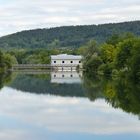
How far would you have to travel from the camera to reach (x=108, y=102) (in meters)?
29.8

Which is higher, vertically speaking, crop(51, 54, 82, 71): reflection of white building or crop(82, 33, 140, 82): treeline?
crop(82, 33, 140, 82): treeline

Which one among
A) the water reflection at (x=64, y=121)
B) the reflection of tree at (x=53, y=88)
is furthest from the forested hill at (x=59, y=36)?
the water reflection at (x=64, y=121)

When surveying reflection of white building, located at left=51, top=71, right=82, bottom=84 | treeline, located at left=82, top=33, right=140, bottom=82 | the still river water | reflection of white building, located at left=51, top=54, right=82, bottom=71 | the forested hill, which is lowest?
the forested hill

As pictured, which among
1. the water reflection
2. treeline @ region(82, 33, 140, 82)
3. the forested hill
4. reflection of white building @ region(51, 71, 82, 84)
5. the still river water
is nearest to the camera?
the still river water

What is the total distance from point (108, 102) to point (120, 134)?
39.8 ft

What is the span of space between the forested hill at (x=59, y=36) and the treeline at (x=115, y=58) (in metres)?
87.1

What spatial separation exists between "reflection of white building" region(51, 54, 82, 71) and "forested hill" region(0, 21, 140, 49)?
56954 millimetres

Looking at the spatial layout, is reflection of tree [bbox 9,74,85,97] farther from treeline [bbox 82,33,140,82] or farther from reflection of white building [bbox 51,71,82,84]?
reflection of white building [bbox 51,71,82,84]

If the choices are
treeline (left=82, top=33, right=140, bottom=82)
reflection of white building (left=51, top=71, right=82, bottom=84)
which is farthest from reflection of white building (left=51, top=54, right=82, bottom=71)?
reflection of white building (left=51, top=71, right=82, bottom=84)

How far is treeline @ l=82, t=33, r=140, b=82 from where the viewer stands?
4865cm

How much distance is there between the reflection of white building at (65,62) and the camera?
106 metres

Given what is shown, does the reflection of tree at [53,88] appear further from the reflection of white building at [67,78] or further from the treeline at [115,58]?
the reflection of white building at [67,78]

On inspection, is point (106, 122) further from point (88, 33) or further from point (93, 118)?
point (88, 33)

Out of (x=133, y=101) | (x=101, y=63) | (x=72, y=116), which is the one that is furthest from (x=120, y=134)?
(x=101, y=63)
